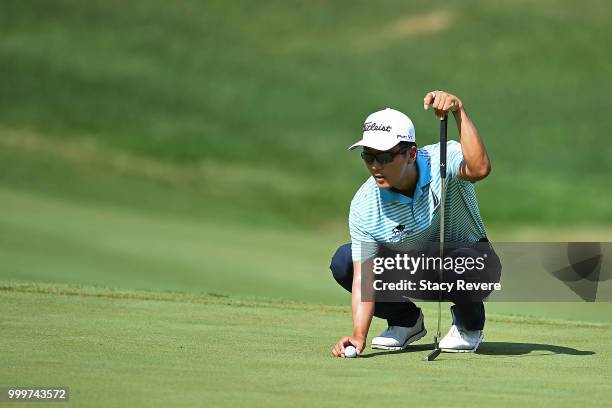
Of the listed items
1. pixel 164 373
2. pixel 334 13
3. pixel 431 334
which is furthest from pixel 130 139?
pixel 164 373

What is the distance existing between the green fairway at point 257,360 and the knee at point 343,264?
35cm

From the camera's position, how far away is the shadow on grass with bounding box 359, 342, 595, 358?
6.14m

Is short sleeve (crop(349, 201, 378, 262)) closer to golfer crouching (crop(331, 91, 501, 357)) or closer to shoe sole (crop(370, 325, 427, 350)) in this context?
golfer crouching (crop(331, 91, 501, 357))

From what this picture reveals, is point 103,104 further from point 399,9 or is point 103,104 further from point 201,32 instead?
point 399,9

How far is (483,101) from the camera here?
2872 centimetres

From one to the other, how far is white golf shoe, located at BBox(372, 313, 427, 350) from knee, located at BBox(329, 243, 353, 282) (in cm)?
33

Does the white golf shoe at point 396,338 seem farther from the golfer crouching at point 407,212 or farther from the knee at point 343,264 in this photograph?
the knee at point 343,264

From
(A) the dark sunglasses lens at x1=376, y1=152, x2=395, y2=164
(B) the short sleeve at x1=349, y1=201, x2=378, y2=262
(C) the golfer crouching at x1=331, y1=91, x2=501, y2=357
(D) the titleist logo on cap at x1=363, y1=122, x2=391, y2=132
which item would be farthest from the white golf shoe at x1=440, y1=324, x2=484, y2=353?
(D) the titleist logo on cap at x1=363, y1=122, x2=391, y2=132

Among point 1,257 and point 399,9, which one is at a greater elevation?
point 399,9

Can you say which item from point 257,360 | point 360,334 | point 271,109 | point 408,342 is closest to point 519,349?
point 408,342

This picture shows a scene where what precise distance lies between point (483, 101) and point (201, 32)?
23.8 feet

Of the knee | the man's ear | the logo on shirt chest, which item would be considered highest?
the man's ear

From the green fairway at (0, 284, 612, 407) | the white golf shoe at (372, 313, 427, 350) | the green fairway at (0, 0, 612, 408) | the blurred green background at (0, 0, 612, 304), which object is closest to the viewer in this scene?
the green fairway at (0, 284, 612, 407)

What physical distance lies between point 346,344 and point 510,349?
1058mm
